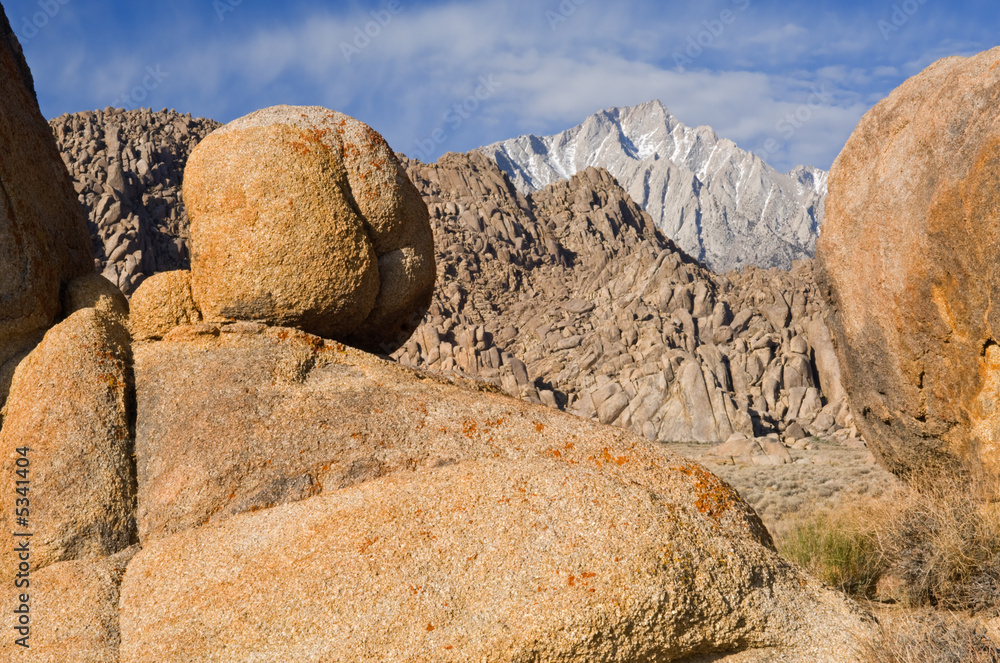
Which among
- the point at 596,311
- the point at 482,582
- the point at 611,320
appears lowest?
the point at 482,582

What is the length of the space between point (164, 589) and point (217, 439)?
Answer: 44.9 inches

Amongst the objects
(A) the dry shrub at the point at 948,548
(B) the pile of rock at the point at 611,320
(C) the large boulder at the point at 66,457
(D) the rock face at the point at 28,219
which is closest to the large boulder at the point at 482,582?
(C) the large boulder at the point at 66,457

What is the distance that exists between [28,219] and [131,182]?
2455 inches

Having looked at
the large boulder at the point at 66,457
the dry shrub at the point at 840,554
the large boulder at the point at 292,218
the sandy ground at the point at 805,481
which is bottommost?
the sandy ground at the point at 805,481

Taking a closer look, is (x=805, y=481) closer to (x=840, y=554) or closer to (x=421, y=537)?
(x=840, y=554)

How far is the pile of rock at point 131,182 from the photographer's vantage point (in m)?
56.2

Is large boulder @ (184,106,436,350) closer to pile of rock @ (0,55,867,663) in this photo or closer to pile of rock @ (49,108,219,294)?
pile of rock @ (0,55,867,663)

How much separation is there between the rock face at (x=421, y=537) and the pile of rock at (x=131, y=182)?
51.6 metres

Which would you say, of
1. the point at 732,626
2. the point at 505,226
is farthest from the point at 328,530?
the point at 505,226

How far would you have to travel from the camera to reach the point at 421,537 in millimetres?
5355

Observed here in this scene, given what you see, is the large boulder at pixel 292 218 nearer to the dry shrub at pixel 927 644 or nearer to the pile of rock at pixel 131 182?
the dry shrub at pixel 927 644

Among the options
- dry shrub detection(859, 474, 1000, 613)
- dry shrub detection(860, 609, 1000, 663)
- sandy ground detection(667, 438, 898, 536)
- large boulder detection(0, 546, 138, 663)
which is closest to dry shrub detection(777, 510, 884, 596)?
dry shrub detection(859, 474, 1000, 613)

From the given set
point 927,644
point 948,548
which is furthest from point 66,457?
point 948,548

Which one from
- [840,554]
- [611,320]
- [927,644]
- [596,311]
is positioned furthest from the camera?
[596,311]
